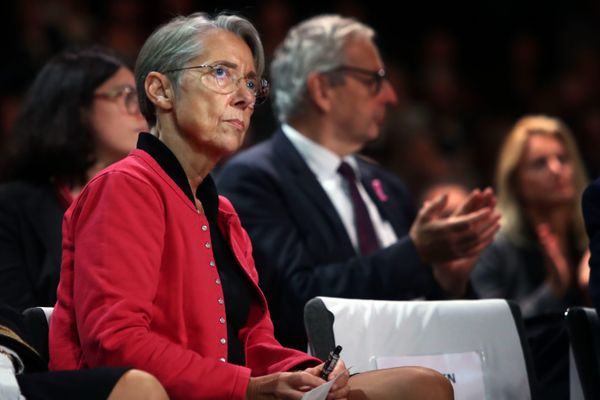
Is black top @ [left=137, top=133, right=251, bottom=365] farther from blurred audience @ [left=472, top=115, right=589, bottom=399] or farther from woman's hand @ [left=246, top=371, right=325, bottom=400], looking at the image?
blurred audience @ [left=472, top=115, right=589, bottom=399]

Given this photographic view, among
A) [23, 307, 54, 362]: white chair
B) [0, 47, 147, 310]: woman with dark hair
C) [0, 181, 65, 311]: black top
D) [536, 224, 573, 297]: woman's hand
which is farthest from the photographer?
[536, 224, 573, 297]: woman's hand

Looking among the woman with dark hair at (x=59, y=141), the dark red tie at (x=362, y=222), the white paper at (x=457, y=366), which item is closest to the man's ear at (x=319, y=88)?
the dark red tie at (x=362, y=222)

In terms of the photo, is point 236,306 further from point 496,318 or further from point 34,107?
point 34,107

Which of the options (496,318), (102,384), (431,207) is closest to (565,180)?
(431,207)

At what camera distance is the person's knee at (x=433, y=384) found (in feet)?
8.23

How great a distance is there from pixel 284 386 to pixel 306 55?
2353 millimetres

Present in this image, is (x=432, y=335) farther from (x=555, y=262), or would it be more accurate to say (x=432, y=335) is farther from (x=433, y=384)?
(x=555, y=262)

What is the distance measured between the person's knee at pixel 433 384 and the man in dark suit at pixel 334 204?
135 cm

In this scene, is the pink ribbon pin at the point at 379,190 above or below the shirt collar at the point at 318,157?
below

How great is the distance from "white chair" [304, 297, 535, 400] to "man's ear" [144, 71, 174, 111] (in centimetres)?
71

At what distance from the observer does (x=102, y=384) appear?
230 centimetres

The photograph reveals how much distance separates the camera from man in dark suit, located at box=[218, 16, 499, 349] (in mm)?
3936

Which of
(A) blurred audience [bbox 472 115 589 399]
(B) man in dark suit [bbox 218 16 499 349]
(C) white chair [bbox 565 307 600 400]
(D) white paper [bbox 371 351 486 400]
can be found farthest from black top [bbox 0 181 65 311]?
(A) blurred audience [bbox 472 115 589 399]

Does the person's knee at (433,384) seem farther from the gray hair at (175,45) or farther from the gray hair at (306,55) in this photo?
the gray hair at (306,55)
